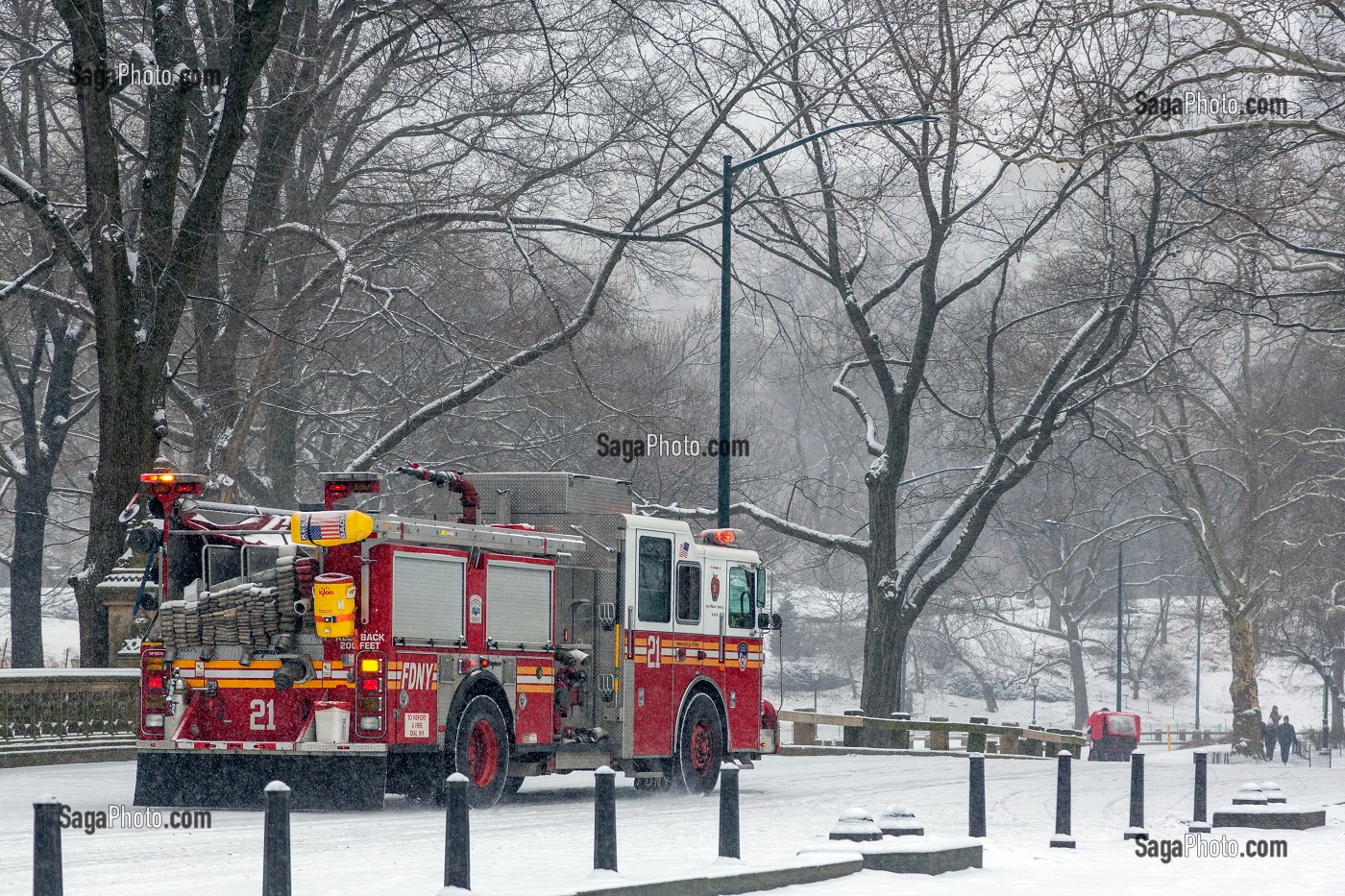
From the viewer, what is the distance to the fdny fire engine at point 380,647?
15.0m

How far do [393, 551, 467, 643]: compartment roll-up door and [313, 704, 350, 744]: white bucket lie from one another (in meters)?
0.83

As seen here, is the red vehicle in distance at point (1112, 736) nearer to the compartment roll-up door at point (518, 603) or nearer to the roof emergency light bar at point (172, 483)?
the compartment roll-up door at point (518, 603)

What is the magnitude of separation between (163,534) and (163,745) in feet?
6.24

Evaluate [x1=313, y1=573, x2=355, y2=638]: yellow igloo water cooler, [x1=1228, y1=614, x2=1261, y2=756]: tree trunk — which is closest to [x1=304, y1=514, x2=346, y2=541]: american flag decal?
[x1=313, y1=573, x2=355, y2=638]: yellow igloo water cooler

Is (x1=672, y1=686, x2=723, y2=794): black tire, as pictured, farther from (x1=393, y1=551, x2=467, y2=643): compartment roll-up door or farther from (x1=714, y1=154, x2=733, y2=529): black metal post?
(x1=714, y1=154, x2=733, y2=529): black metal post

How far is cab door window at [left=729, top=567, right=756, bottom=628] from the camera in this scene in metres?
20.2

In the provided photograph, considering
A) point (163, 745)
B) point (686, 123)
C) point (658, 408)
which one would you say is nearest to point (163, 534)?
point (163, 745)

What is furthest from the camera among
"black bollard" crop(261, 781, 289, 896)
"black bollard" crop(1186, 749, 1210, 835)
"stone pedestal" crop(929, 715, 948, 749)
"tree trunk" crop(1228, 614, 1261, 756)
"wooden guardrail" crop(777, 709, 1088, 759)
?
"tree trunk" crop(1228, 614, 1261, 756)

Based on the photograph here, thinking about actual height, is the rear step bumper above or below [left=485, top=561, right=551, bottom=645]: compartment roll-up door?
below

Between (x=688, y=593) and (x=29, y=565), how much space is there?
25.8 metres

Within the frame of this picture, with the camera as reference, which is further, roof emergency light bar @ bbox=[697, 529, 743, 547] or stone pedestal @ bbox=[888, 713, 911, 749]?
stone pedestal @ bbox=[888, 713, 911, 749]

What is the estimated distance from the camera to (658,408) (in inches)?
1428

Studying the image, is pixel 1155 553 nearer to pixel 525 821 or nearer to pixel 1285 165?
pixel 1285 165

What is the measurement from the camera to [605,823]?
10.5m
